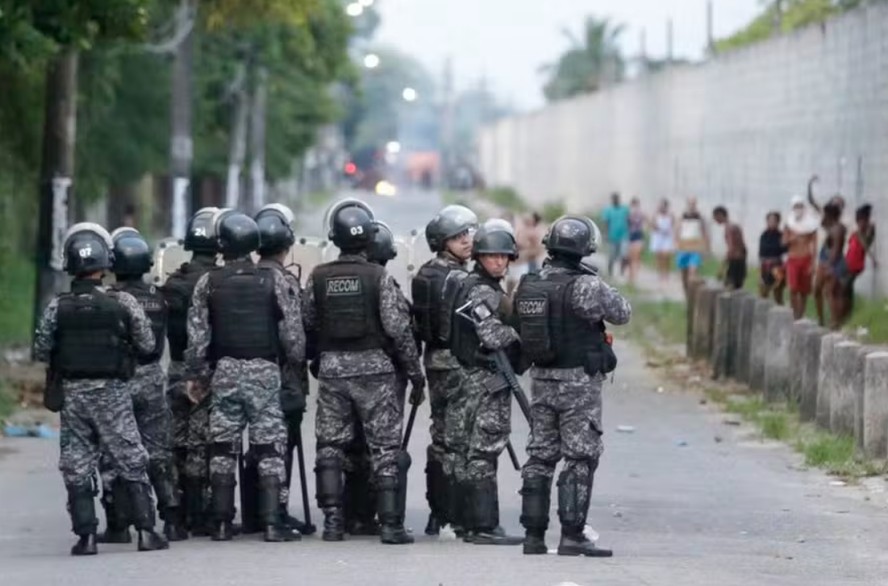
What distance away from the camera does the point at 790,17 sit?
5906cm

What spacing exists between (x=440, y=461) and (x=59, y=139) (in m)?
12.8

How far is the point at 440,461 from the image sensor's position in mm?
13727

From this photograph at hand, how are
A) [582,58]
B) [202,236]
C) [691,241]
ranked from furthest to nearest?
[582,58] → [691,241] → [202,236]

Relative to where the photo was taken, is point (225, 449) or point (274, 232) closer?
point (225, 449)

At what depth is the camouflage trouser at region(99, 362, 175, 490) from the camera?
13656mm

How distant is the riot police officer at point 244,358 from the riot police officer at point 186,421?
314 millimetres

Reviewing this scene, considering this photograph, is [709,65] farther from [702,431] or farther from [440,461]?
[440,461]

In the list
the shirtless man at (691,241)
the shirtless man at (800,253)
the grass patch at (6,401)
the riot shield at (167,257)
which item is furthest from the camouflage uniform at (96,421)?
the shirtless man at (691,241)

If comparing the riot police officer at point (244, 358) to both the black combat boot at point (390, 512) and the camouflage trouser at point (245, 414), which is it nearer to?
the camouflage trouser at point (245, 414)

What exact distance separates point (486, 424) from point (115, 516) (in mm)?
2318

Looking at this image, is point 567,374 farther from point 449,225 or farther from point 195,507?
point 195,507

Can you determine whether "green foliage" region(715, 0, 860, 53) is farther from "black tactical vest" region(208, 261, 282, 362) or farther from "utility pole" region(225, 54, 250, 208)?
"black tactical vest" region(208, 261, 282, 362)

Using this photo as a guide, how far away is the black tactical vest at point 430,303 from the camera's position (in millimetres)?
13727

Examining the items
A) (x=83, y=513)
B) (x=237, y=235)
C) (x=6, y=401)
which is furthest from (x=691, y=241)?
(x=83, y=513)
